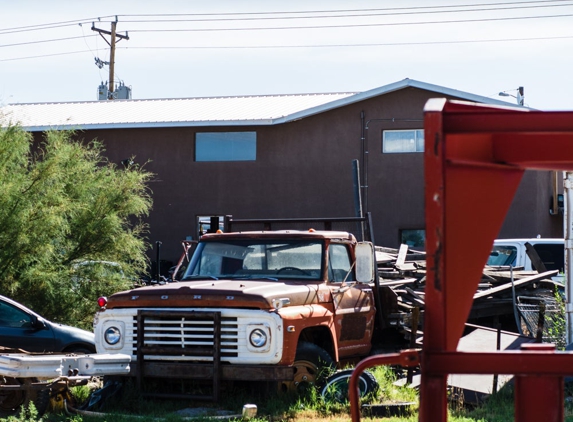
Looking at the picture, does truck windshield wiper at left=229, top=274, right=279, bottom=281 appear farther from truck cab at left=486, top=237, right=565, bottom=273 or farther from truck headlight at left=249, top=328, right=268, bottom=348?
truck cab at left=486, top=237, right=565, bottom=273

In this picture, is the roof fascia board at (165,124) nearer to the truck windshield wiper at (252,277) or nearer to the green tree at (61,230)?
the green tree at (61,230)

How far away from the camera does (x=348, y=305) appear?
32.8 ft

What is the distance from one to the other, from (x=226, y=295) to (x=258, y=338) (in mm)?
544

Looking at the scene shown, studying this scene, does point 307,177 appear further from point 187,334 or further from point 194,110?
point 187,334

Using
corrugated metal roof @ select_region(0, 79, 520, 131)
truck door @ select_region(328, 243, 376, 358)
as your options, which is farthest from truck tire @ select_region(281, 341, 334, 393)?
corrugated metal roof @ select_region(0, 79, 520, 131)

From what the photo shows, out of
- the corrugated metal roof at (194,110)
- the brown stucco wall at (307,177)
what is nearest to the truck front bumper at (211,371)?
the corrugated metal roof at (194,110)

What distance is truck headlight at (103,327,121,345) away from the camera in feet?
30.5

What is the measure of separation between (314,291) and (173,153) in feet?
64.4

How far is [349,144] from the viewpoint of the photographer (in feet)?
89.1

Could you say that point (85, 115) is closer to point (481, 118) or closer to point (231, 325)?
point (231, 325)

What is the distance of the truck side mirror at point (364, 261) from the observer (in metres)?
9.61

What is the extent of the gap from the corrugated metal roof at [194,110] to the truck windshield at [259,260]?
1527 cm

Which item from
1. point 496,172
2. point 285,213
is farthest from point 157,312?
point 285,213

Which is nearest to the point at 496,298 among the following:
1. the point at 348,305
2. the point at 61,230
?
the point at 348,305
